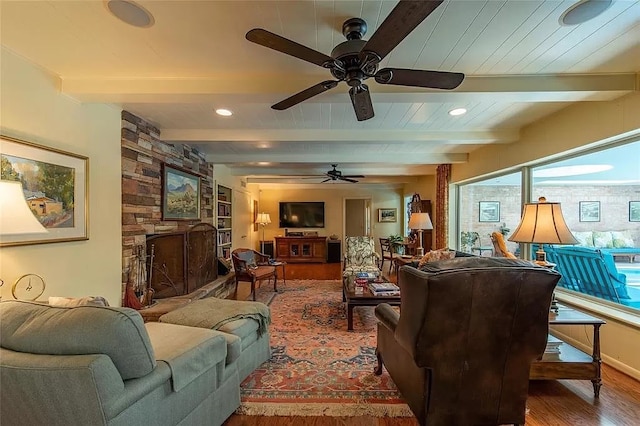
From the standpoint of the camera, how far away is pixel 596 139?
2.66 meters

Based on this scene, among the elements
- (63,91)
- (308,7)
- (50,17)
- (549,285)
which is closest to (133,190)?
(63,91)

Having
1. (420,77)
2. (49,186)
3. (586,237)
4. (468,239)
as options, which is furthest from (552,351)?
(49,186)

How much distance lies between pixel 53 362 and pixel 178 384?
54 cm

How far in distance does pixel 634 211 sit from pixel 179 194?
4958 millimetres

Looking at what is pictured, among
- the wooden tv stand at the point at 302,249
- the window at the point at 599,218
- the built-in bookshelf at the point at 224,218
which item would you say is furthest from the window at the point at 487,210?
the built-in bookshelf at the point at 224,218

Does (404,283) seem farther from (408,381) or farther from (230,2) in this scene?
(230,2)

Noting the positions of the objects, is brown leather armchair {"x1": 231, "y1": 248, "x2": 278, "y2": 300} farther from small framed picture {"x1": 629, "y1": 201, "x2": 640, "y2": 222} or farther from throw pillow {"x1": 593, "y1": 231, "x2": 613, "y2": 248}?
small framed picture {"x1": 629, "y1": 201, "x2": 640, "y2": 222}

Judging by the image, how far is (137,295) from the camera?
335 cm

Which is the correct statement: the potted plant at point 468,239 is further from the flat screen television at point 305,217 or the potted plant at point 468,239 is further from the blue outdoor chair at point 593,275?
the flat screen television at point 305,217

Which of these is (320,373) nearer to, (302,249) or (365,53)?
(365,53)

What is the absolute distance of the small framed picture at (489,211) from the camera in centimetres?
508

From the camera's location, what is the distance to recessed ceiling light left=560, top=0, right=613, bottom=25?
5.05 ft

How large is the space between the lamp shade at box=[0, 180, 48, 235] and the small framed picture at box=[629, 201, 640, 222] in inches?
175

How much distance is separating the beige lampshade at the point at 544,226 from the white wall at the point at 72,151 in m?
3.62
